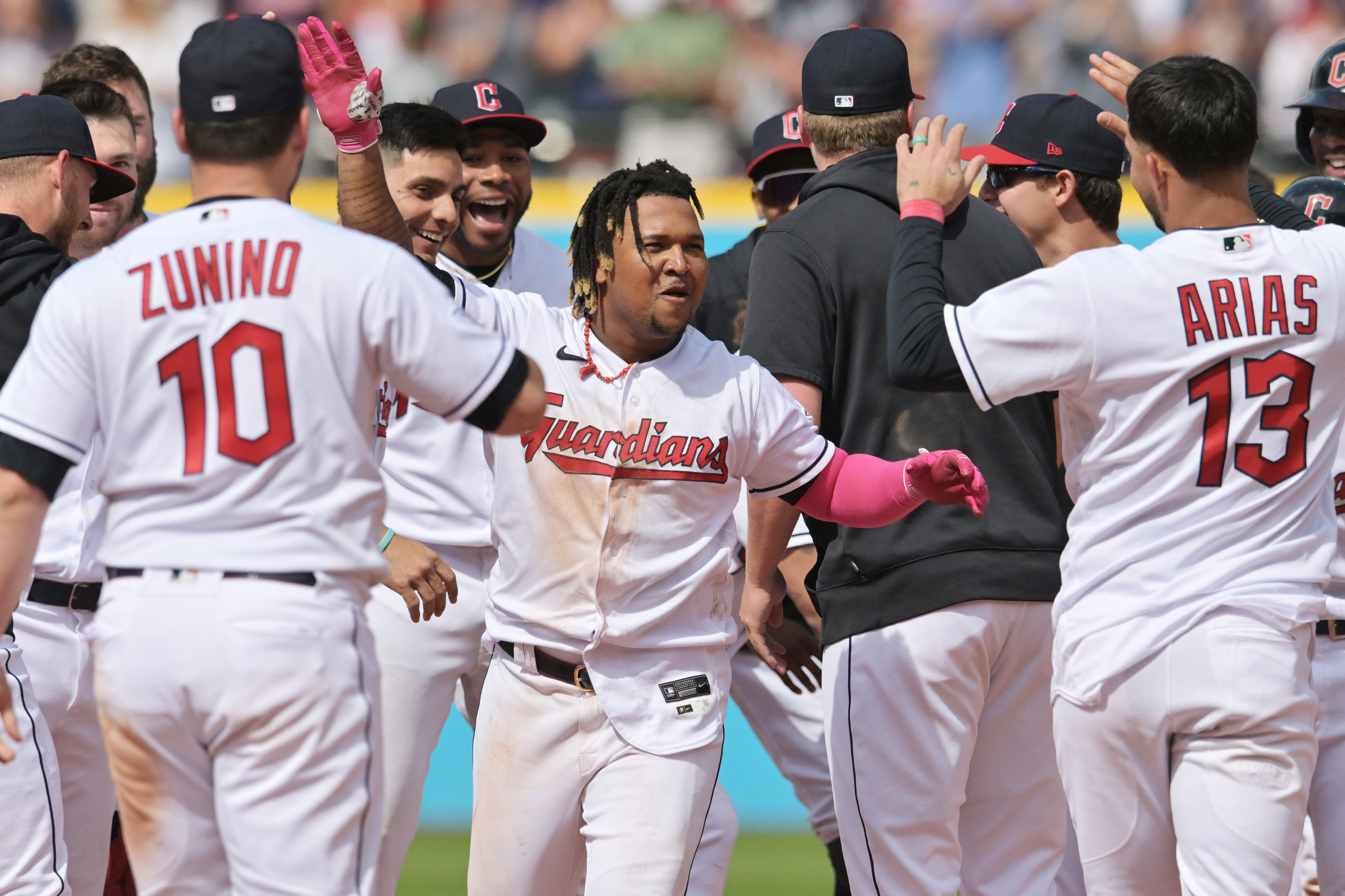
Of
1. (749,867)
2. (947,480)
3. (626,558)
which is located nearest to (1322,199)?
(947,480)

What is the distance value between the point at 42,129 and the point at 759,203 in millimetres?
3161

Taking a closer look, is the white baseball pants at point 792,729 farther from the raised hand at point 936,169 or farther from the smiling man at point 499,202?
the raised hand at point 936,169

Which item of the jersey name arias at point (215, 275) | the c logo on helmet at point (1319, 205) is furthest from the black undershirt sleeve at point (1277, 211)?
the jersey name arias at point (215, 275)

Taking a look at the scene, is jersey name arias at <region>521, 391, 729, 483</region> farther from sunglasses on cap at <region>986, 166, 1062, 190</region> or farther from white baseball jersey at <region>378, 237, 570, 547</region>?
sunglasses on cap at <region>986, 166, 1062, 190</region>

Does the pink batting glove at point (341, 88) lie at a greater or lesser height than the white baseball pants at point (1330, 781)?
greater

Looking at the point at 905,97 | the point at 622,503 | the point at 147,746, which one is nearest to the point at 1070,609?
the point at 622,503

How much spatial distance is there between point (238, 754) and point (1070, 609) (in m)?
1.75

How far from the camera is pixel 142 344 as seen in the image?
2764mm

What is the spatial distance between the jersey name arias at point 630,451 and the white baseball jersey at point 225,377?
876mm

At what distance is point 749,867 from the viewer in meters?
7.00

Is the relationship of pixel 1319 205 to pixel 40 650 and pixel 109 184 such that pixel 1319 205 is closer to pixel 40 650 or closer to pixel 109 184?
pixel 109 184

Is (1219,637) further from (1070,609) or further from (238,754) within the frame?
(238,754)

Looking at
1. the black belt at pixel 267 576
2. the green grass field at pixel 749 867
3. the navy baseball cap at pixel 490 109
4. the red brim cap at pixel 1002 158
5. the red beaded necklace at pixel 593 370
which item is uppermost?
the navy baseball cap at pixel 490 109

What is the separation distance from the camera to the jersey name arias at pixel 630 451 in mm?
3699
